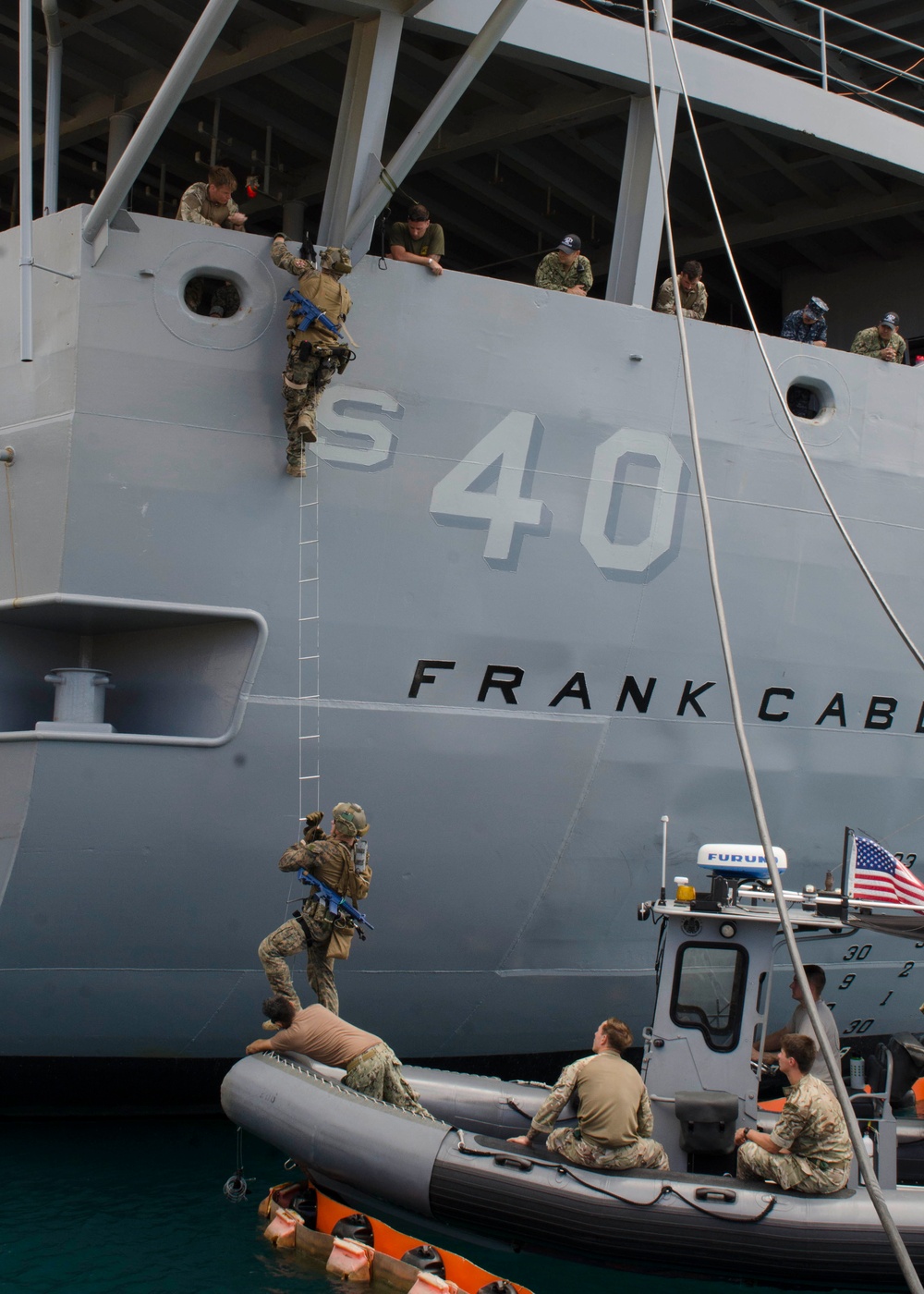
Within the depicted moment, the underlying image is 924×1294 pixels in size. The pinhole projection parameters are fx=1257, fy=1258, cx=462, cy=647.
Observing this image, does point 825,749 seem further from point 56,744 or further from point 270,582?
point 56,744

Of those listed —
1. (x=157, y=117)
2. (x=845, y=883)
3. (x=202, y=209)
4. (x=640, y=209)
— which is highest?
(x=640, y=209)

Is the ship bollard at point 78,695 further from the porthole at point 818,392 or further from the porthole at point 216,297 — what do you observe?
the porthole at point 818,392

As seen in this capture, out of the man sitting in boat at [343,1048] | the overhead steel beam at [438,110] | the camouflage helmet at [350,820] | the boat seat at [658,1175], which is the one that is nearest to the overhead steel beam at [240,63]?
the overhead steel beam at [438,110]

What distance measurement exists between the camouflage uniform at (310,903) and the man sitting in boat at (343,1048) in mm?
229

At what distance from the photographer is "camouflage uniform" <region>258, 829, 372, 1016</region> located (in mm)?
7633

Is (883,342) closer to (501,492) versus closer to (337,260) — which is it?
(501,492)

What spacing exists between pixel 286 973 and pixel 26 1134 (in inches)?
96.5

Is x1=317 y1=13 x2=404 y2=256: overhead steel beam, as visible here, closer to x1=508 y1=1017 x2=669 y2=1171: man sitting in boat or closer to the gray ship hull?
the gray ship hull

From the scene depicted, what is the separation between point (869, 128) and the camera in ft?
32.9

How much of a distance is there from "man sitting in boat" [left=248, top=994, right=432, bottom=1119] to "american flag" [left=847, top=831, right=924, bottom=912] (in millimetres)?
2744

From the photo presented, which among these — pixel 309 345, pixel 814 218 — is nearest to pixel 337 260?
pixel 309 345

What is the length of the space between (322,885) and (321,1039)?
2.95 ft

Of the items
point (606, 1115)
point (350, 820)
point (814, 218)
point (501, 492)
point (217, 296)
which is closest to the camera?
point (606, 1115)

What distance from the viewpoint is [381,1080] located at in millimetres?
7145
